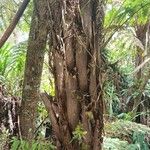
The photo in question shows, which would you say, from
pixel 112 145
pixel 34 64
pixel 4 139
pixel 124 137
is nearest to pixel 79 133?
pixel 34 64

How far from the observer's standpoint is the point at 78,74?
1.39 metres

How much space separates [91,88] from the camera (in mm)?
1395

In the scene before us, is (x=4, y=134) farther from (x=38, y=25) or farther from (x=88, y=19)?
(x=88, y=19)

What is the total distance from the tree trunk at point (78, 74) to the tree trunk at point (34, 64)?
0.37 meters

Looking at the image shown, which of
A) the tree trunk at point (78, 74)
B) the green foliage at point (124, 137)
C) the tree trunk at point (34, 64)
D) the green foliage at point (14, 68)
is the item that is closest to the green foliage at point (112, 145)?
the green foliage at point (124, 137)

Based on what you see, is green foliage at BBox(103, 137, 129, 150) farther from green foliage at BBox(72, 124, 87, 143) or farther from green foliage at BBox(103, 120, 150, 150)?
green foliage at BBox(72, 124, 87, 143)

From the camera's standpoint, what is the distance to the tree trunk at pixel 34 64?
1.77 m

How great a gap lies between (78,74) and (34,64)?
0.45 metres

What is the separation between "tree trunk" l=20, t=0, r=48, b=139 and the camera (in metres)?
1.77

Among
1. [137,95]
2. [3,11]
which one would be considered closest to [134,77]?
[137,95]

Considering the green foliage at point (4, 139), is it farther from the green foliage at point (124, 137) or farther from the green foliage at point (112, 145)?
the green foliage at point (112, 145)

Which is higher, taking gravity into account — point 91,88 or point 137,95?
point 137,95

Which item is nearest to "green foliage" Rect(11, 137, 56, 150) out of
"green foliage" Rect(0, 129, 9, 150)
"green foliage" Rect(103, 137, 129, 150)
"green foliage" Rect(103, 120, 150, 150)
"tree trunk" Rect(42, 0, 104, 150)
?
"tree trunk" Rect(42, 0, 104, 150)

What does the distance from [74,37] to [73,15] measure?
9 cm
